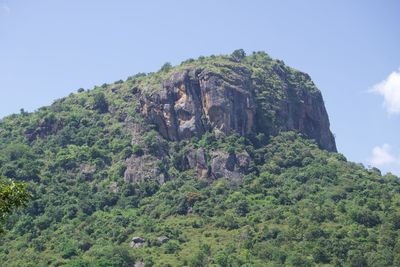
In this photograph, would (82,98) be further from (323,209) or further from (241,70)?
(323,209)

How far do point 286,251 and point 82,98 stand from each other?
239ft

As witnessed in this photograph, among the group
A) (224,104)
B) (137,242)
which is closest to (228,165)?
(224,104)

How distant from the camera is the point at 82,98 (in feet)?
483

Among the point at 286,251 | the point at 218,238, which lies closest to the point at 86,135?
the point at 218,238

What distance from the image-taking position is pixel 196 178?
119 metres

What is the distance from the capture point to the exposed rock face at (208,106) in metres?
127

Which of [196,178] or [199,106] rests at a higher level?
[199,106]

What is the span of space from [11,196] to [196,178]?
Result: 9865 cm

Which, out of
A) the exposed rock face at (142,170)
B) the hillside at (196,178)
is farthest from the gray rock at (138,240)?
the exposed rock face at (142,170)

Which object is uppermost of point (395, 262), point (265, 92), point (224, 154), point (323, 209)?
point (265, 92)

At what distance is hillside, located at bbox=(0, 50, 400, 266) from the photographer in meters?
92.4

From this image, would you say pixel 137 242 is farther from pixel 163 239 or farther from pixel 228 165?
pixel 228 165

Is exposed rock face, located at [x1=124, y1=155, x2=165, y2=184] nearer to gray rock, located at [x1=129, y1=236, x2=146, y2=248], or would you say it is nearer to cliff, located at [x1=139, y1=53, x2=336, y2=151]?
cliff, located at [x1=139, y1=53, x2=336, y2=151]

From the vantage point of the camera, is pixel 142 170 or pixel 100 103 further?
pixel 100 103
